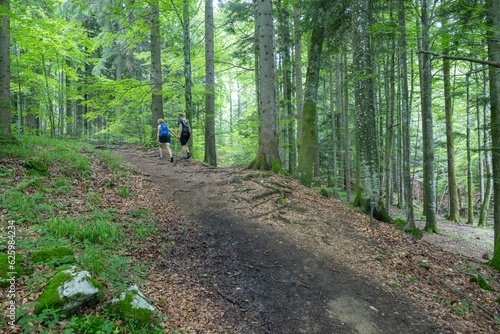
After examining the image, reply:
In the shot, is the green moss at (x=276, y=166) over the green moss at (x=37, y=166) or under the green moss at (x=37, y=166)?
under

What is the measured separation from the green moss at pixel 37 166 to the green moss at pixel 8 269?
3559 millimetres

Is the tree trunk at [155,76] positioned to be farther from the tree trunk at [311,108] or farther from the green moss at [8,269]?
the green moss at [8,269]

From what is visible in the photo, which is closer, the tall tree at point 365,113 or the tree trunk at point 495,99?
the tree trunk at point 495,99

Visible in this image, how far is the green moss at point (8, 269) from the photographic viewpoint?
2459mm

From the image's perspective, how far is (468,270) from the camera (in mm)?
5453

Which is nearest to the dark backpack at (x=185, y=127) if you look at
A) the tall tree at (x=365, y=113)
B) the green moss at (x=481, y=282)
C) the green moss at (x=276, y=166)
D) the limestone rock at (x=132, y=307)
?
the green moss at (x=276, y=166)

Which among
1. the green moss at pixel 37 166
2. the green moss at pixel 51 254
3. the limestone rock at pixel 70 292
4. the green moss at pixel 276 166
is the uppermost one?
the green moss at pixel 37 166

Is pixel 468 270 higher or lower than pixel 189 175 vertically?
lower

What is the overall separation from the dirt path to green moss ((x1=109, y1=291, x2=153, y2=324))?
747mm

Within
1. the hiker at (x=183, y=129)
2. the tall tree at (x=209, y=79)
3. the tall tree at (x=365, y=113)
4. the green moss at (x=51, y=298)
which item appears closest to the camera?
the green moss at (x=51, y=298)

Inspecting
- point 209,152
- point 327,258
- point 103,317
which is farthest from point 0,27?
point 327,258

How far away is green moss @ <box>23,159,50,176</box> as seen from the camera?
18.0ft

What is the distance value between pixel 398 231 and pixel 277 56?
513 inches

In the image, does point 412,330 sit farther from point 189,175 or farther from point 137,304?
point 189,175
